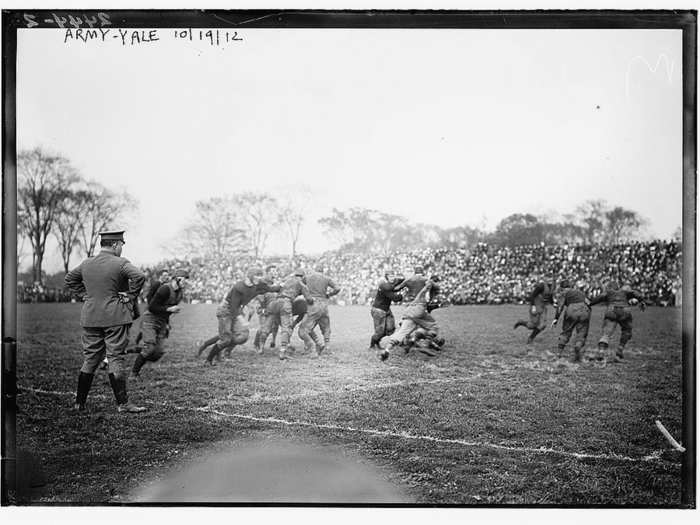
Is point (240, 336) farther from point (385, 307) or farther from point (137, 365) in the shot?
point (385, 307)

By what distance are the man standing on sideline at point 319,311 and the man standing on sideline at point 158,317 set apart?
1120 mm

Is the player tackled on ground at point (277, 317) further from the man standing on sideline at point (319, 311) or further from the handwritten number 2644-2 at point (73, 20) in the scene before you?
the handwritten number 2644-2 at point (73, 20)

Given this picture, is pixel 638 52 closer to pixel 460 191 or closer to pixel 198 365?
pixel 460 191

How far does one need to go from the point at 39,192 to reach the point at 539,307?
4.53m

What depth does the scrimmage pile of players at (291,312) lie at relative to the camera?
18.3 ft

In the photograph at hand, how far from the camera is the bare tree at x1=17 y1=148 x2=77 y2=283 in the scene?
5621 mm

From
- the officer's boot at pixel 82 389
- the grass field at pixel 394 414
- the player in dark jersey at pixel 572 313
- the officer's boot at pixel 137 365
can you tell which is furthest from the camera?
the player in dark jersey at pixel 572 313

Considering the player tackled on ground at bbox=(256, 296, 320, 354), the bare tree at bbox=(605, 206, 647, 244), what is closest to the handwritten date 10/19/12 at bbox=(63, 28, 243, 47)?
the player tackled on ground at bbox=(256, 296, 320, 354)

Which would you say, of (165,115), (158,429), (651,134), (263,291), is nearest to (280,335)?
(263,291)

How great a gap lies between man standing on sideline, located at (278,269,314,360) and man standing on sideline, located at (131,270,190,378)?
2.87 feet

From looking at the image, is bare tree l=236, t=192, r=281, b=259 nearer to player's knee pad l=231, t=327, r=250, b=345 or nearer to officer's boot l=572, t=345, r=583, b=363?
player's knee pad l=231, t=327, r=250, b=345

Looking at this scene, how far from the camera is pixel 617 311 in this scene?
573 centimetres

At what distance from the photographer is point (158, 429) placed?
217 inches

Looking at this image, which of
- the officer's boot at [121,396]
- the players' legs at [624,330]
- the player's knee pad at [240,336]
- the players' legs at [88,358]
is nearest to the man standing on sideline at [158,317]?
the officer's boot at [121,396]
